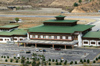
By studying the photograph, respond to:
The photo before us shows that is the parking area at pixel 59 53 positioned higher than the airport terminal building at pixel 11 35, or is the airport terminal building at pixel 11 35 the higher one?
the airport terminal building at pixel 11 35

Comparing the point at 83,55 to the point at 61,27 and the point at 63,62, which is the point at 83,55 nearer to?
the point at 63,62

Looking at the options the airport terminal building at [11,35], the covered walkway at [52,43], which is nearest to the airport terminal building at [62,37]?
the covered walkway at [52,43]

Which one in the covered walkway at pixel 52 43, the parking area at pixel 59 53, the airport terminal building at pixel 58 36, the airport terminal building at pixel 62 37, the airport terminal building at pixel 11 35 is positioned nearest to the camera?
the parking area at pixel 59 53

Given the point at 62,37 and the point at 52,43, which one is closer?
the point at 52,43

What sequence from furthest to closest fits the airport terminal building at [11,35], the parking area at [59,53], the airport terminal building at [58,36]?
1. the airport terminal building at [11,35]
2. the airport terminal building at [58,36]
3. the parking area at [59,53]

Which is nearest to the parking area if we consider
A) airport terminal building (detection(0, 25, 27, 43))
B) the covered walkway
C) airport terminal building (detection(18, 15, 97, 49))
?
the covered walkway

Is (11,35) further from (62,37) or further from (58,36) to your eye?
(62,37)

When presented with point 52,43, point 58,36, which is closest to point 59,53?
point 52,43

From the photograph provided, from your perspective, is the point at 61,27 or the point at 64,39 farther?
the point at 61,27

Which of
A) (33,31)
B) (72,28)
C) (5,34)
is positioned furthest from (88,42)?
(5,34)

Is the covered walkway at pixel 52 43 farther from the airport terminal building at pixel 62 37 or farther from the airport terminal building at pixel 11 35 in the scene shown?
the airport terminal building at pixel 11 35

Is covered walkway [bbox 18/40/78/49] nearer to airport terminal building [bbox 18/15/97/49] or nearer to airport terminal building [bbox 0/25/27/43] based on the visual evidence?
airport terminal building [bbox 18/15/97/49]
